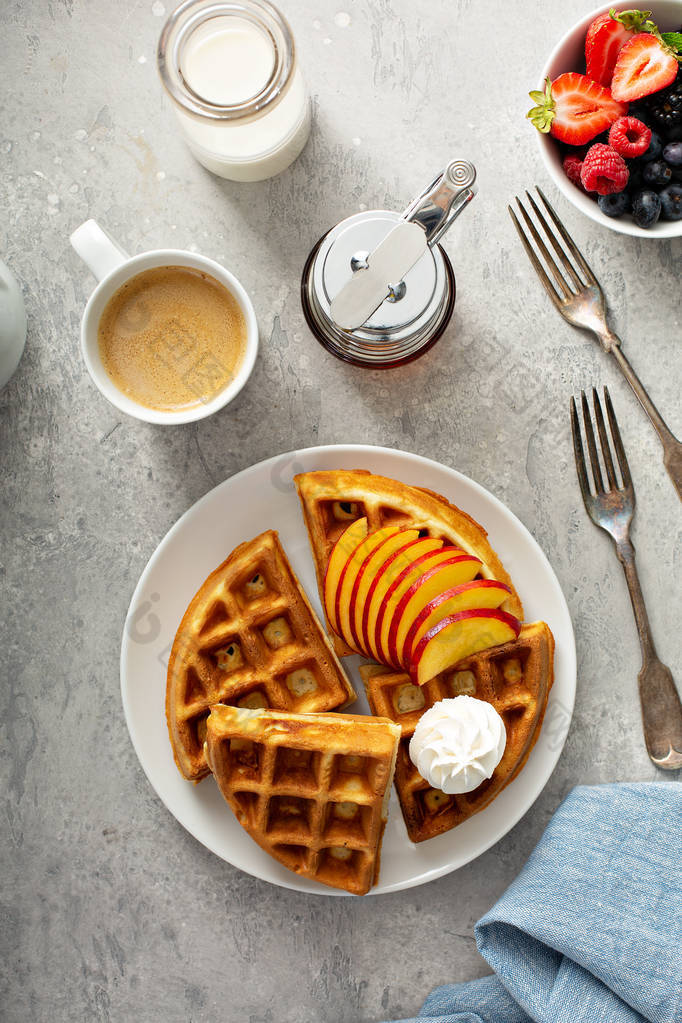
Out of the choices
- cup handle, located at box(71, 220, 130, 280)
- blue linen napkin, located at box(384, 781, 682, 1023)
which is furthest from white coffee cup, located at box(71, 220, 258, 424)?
blue linen napkin, located at box(384, 781, 682, 1023)

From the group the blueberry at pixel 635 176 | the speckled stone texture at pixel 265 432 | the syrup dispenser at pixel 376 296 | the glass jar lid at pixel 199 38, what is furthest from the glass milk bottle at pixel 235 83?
the blueberry at pixel 635 176

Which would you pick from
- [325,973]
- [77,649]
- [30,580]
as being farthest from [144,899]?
[30,580]

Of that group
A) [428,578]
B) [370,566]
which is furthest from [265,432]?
[428,578]

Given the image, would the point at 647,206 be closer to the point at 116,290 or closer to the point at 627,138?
the point at 627,138

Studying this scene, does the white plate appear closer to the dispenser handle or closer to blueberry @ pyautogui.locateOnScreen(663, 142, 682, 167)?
the dispenser handle

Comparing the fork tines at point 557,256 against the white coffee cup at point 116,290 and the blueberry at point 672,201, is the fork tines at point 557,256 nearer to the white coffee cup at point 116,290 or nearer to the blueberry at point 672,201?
the blueberry at point 672,201

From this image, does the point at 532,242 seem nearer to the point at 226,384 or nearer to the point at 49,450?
the point at 226,384
